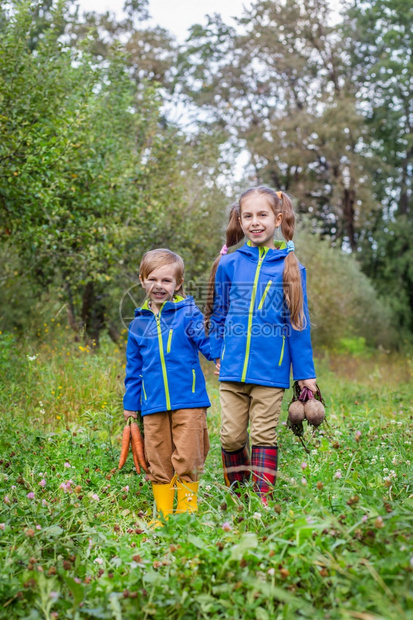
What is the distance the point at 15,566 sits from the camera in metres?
2.49

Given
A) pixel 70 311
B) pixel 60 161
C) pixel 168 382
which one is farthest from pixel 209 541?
pixel 70 311

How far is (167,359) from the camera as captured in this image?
3.78m

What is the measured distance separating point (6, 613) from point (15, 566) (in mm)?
256

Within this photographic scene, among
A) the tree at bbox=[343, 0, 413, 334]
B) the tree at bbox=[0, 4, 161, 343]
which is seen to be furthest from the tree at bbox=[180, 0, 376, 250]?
the tree at bbox=[0, 4, 161, 343]

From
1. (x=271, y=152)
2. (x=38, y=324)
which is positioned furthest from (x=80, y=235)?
(x=271, y=152)

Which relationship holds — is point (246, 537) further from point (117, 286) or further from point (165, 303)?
point (117, 286)

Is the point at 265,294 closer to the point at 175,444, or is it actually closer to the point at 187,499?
the point at 175,444

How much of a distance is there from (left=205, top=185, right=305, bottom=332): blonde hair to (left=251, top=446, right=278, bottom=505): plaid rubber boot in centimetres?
75

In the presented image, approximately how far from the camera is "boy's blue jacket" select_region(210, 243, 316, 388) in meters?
3.61

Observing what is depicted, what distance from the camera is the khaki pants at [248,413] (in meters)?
3.63

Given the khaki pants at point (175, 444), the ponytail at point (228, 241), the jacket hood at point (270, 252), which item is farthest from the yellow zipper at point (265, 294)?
the khaki pants at point (175, 444)

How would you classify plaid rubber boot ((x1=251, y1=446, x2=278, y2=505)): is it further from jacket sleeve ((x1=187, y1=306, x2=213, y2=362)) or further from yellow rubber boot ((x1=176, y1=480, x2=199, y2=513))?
jacket sleeve ((x1=187, y1=306, x2=213, y2=362))

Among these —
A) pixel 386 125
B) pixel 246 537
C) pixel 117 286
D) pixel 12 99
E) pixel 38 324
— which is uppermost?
pixel 386 125

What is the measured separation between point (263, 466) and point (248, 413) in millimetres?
345
